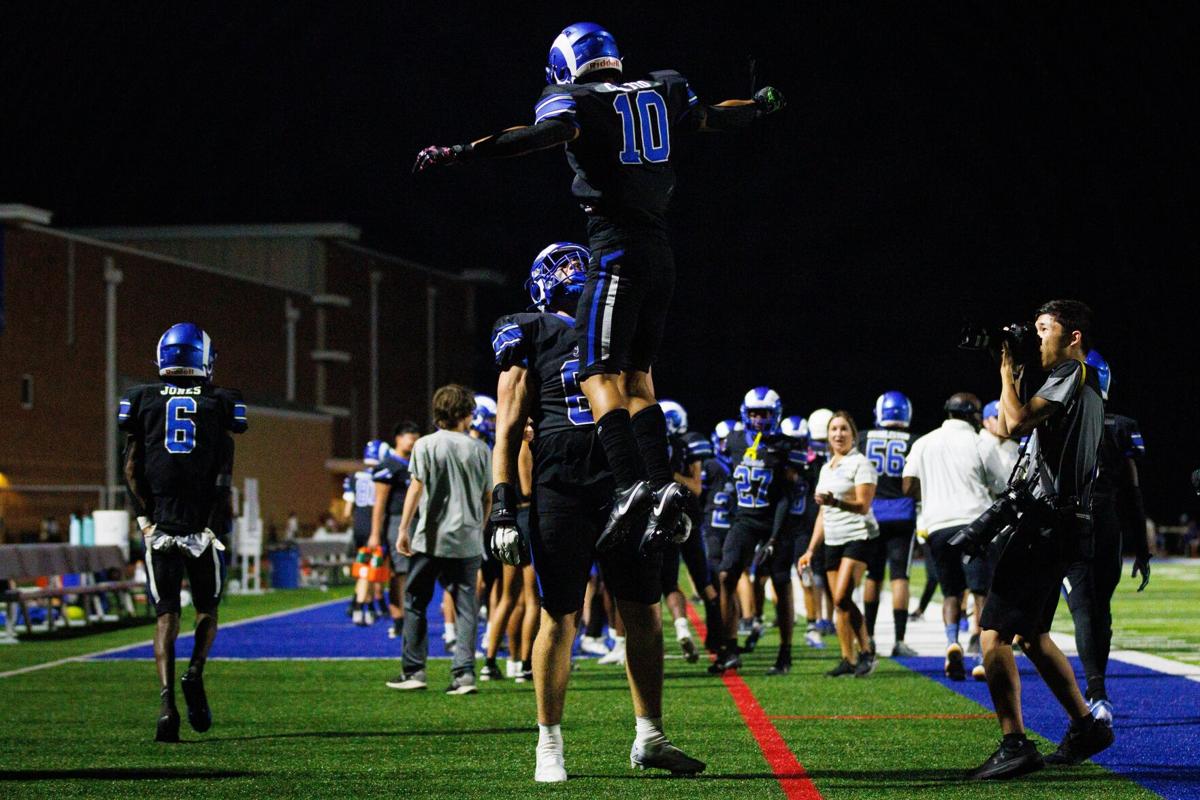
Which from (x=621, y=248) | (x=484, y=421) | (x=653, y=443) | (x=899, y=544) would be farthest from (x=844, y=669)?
(x=621, y=248)

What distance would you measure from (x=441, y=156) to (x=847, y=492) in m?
7.50

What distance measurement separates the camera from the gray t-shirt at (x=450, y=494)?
37.7 feet

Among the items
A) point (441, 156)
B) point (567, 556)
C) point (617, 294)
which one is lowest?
point (567, 556)

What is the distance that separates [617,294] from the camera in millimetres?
6000

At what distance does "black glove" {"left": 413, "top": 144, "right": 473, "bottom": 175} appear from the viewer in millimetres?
5496

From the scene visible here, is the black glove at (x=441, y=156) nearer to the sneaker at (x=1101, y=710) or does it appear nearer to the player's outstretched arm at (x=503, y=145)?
the player's outstretched arm at (x=503, y=145)

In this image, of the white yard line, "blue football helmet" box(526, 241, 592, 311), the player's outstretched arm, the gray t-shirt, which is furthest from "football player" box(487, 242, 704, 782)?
the white yard line

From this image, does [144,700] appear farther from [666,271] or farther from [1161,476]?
[1161,476]

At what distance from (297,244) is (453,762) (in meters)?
58.3

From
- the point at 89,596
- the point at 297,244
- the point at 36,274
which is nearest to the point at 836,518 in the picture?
the point at 89,596

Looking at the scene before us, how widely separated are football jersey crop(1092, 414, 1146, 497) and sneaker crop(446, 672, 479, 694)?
4596mm

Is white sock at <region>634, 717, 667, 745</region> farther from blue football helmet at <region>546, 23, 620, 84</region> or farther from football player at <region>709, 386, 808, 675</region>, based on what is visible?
football player at <region>709, 386, 808, 675</region>

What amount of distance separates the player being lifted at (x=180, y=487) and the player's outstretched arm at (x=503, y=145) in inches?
139

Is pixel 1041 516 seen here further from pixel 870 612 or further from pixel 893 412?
pixel 893 412
